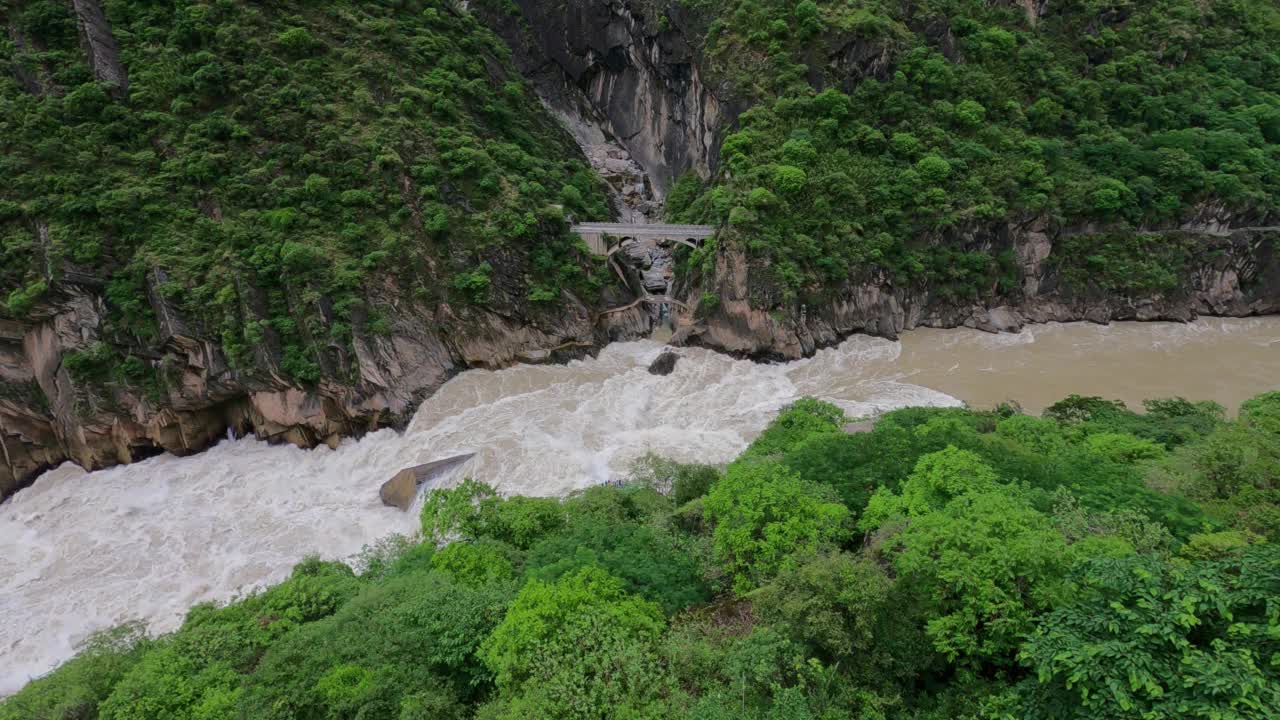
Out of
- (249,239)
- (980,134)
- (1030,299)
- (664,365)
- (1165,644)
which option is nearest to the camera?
(1165,644)

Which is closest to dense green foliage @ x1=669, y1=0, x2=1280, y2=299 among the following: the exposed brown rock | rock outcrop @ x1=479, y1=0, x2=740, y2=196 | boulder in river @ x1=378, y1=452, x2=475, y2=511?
rock outcrop @ x1=479, y1=0, x2=740, y2=196

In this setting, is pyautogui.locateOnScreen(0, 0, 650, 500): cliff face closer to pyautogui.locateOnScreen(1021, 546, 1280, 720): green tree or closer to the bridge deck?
the bridge deck

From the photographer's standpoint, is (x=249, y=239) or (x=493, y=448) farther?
(x=249, y=239)

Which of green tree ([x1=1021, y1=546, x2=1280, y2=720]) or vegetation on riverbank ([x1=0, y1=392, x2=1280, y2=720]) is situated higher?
green tree ([x1=1021, y1=546, x2=1280, y2=720])

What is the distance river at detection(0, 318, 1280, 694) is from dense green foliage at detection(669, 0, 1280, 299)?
4797 millimetres

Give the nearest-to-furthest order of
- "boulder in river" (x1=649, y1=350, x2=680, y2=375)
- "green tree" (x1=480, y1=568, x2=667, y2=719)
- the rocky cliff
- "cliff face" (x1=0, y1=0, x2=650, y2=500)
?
1. "green tree" (x1=480, y1=568, x2=667, y2=719)
2. "cliff face" (x1=0, y1=0, x2=650, y2=500)
3. the rocky cliff
4. "boulder in river" (x1=649, y1=350, x2=680, y2=375)

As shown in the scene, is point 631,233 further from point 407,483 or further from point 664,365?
point 407,483

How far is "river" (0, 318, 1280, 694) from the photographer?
2144 centimetres

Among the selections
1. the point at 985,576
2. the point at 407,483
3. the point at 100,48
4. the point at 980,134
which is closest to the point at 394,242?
the point at 407,483

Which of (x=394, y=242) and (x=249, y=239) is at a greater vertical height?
(x=249, y=239)

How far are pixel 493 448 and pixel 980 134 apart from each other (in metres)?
35.6

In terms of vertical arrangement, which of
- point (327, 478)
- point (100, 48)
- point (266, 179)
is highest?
point (100, 48)

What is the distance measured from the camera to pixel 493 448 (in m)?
26.6

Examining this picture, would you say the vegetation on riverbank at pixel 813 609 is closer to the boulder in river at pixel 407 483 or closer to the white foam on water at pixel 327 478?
the white foam on water at pixel 327 478
